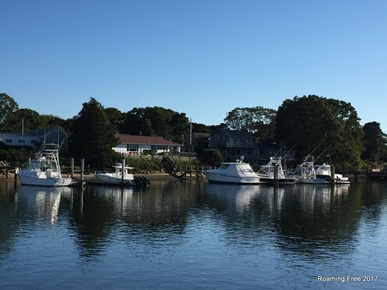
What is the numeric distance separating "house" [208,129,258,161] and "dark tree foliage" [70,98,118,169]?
42.6m

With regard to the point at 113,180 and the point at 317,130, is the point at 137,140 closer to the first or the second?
the point at 113,180

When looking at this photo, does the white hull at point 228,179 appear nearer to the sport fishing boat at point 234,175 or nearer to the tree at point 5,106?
the sport fishing boat at point 234,175

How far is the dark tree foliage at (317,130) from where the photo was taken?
10188cm

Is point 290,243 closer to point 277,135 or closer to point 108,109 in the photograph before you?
point 277,135

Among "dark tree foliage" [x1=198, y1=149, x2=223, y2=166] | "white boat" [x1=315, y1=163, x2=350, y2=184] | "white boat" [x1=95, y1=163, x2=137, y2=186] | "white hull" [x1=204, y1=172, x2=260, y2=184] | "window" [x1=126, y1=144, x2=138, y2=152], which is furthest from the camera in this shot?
"dark tree foliage" [x1=198, y1=149, x2=223, y2=166]

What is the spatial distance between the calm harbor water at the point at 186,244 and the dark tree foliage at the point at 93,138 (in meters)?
26.3

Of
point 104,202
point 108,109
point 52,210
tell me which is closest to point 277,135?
point 108,109

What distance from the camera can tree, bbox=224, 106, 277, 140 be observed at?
132875 millimetres

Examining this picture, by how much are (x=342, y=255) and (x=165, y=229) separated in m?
12.1

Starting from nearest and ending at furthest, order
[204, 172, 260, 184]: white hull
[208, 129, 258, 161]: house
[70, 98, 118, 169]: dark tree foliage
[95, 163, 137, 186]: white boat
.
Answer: [95, 163, 137, 186]: white boat < [70, 98, 118, 169]: dark tree foliage < [204, 172, 260, 184]: white hull < [208, 129, 258, 161]: house

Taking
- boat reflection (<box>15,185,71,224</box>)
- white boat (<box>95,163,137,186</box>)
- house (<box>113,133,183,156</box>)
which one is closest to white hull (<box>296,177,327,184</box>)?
house (<box>113,133,183,156</box>)

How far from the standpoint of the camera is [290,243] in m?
31.3

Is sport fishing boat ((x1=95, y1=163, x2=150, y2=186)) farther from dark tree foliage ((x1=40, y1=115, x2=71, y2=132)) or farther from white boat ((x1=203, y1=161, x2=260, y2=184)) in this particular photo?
dark tree foliage ((x1=40, y1=115, x2=71, y2=132))

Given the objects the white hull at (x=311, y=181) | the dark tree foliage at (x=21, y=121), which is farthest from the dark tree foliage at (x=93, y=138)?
the dark tree foliage at (x=21, y=121)
